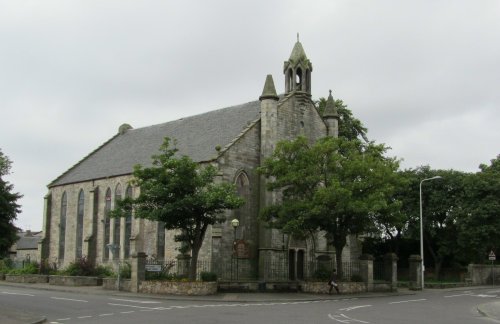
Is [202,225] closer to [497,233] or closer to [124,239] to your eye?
[124,239]

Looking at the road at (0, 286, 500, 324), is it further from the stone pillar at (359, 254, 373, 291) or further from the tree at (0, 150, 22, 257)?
the stone pillar at (359, 254, 373, 291)

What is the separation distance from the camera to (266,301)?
28922mm

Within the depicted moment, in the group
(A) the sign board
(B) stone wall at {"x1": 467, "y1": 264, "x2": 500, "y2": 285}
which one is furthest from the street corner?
(B) stone wall at {"x1": 467, "y1": 264, "x2": 500, "y2": 285}

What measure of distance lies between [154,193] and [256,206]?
36.7 ft

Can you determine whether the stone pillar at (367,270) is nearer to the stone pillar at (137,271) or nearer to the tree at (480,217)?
the stone pillar at (137,271)

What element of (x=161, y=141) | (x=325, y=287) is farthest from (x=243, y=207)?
(x=161, y=141)

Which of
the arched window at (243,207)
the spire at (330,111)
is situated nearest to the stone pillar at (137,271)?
the arched window at (243,207)

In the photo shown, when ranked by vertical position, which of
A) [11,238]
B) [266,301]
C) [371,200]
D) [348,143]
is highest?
[348,143]

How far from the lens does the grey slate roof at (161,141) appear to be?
145ft

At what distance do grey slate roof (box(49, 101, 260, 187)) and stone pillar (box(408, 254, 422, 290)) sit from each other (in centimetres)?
1562

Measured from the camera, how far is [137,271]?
33.6m

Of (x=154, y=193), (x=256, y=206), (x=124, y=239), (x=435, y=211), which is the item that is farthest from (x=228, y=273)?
(x=435, y=211)

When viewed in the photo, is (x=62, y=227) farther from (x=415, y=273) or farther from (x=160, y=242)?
(x=415, y=273)

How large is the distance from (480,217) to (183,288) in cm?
2873
